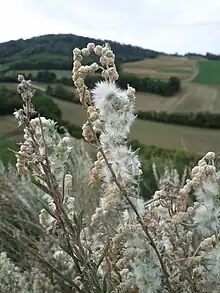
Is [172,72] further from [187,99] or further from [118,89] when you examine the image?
→ [118,89]

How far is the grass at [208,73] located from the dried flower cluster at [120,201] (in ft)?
43.9

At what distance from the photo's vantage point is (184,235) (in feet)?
3.38

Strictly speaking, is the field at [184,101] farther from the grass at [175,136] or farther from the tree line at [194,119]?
the tree line at [194,119]

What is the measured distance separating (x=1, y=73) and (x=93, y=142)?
443 centimetres

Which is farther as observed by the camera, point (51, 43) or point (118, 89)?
point (51, 43)

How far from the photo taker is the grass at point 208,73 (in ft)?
47.0

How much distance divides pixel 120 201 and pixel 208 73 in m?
14.0

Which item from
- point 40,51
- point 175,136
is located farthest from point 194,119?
point 40,51

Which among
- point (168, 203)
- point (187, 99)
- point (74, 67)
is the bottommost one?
point (187, 99)

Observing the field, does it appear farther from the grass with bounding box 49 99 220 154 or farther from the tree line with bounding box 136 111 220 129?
the tree line with bounding box 136 111 220 129

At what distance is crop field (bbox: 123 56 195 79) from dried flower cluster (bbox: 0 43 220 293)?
34.9 ft

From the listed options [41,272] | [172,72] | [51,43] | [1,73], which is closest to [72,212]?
[41,272]

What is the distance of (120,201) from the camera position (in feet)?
3.13

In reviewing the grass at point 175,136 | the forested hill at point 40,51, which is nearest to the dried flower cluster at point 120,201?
the forested hill at point 40,51
